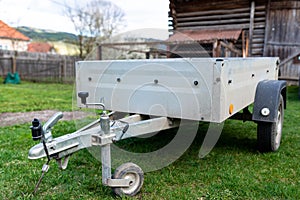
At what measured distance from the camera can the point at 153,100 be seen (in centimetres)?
284

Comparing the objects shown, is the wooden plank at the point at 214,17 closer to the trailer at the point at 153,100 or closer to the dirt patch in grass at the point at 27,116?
the dirt patch in grass at the point at 27,116

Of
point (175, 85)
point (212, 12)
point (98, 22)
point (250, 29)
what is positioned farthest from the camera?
point (98, 22)

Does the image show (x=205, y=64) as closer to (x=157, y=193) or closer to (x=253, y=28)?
(x=157, y=193)

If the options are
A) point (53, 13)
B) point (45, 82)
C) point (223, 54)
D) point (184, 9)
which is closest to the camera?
point (223, 54)

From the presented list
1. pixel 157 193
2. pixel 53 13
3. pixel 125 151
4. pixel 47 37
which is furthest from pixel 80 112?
pixel 47 37

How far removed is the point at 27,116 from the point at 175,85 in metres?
4.27

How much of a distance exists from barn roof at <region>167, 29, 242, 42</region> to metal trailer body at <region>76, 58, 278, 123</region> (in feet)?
24.5

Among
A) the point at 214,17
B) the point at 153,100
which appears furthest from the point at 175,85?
the point at 214,17

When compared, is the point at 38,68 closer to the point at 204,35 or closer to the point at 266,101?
the point at 204,35

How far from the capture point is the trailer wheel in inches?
88.0

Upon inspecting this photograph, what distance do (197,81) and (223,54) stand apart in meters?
8.27

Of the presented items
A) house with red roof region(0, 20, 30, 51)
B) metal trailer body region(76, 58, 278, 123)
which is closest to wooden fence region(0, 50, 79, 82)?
house with red roof region(0, 20, 30, 51)

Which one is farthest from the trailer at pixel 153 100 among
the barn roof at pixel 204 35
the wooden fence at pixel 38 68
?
the wooden fence at pixel 38 68

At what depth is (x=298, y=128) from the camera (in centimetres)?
470
